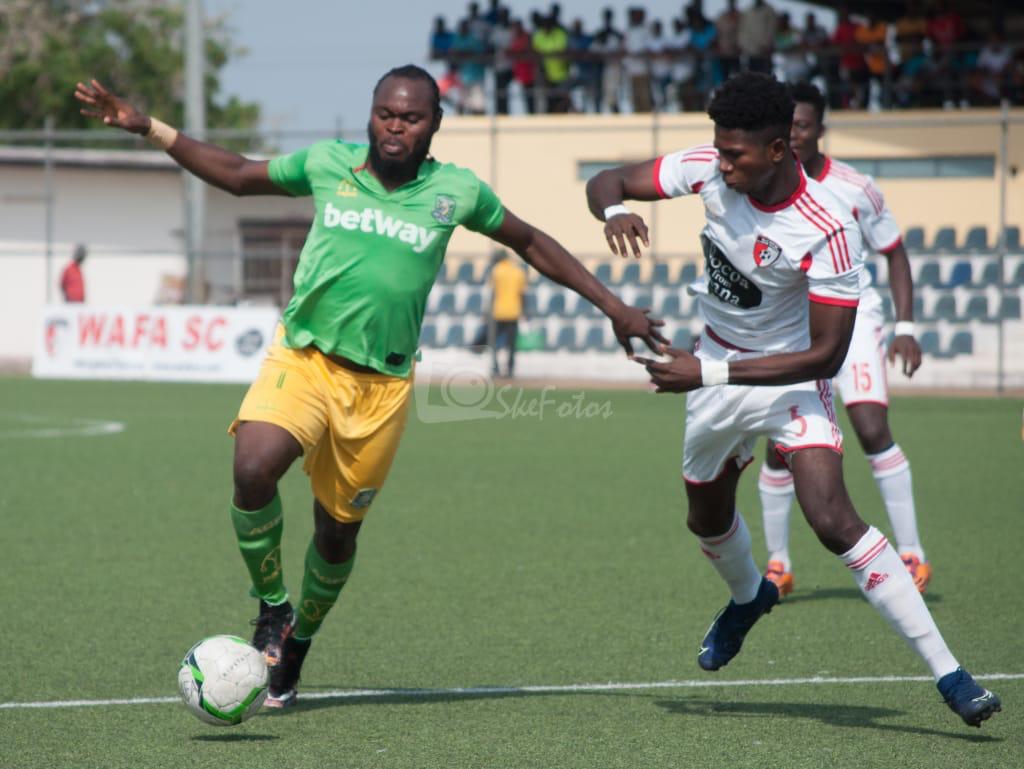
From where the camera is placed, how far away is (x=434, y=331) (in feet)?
82.1

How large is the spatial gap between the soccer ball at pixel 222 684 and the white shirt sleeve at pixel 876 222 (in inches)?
157

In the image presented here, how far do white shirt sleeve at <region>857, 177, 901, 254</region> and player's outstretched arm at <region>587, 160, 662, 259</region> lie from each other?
2204 millimetres

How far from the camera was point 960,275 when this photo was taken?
74.8 feet

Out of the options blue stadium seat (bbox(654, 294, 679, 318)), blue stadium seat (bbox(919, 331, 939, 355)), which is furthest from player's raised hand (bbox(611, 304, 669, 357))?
blue stadium seat (bbox(654, 294, 679, 318))

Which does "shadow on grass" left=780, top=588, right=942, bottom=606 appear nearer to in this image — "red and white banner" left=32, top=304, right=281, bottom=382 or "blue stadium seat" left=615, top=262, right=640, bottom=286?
"red and white banner" left=32, top=304, right=281, bottom=382

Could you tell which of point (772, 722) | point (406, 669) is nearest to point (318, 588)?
point (406, 669)

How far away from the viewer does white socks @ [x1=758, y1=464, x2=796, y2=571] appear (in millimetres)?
7691

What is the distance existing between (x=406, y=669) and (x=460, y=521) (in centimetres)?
417

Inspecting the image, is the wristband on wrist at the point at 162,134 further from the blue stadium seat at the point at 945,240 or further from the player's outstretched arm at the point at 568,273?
the blue stadium seat at the point at 945,240

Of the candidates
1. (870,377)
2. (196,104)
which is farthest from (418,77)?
(196,104)

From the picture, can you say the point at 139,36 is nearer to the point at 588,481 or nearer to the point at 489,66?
the point at 489,66

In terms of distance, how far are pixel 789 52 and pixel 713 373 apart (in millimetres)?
22309

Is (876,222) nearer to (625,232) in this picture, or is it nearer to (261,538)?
(625,232)

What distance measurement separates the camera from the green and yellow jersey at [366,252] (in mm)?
5375
